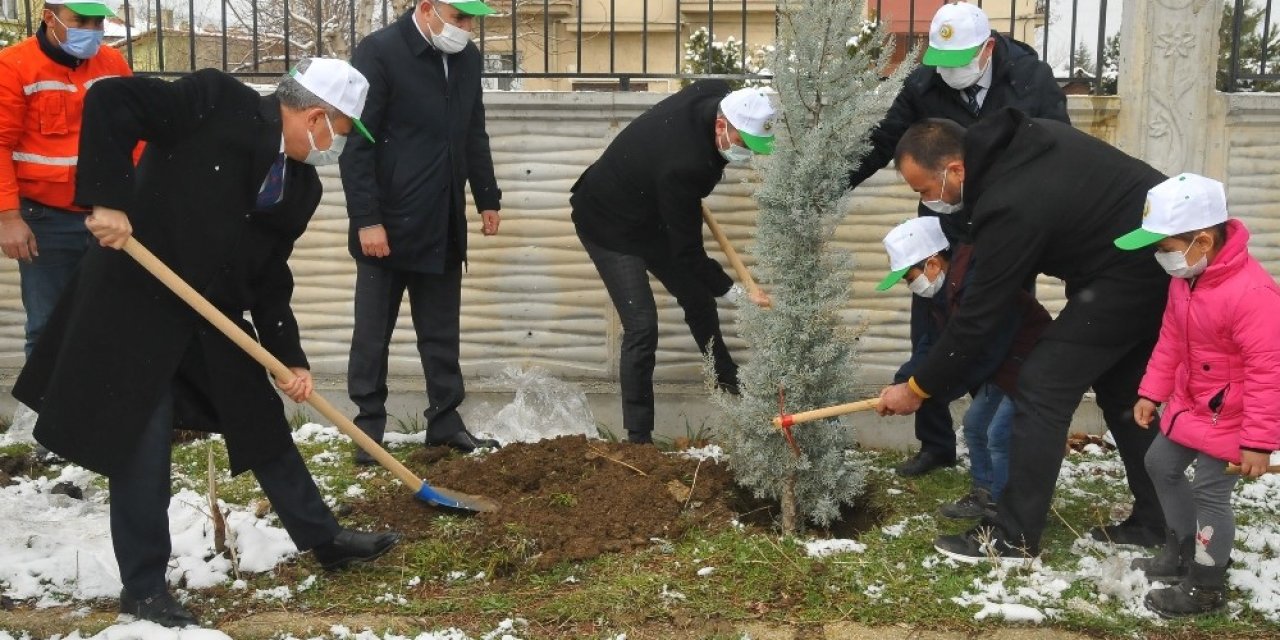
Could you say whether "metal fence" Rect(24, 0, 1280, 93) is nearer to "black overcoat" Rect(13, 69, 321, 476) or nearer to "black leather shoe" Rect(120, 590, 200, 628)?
"black overcoat" Rect(13, 69, 321, 476)

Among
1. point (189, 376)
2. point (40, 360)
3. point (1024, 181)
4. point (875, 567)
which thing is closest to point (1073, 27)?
point (1024, 181)

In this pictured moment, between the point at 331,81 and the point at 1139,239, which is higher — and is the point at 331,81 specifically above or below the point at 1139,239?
above

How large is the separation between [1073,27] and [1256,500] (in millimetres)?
2274

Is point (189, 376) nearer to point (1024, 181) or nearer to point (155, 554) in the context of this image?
point (155, 554)

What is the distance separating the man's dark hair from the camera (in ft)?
14.2

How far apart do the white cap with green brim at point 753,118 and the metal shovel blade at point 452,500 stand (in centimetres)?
173

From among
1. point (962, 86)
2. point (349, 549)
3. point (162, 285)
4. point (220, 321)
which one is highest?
point (962, 86)

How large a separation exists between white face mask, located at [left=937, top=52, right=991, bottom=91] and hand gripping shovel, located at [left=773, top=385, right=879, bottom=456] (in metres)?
1.42

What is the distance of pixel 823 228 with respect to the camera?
451 cm

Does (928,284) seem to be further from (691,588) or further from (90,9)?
(90,9)

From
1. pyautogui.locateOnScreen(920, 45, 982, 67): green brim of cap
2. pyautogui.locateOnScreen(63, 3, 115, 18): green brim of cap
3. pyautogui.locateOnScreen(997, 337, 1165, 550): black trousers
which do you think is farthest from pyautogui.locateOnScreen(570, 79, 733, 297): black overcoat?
pyautogui.locateOnScreen(63, 3, 115, 18): green brim of cap

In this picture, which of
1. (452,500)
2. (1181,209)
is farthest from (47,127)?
(1181,209)

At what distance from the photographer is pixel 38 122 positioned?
520 centimetres

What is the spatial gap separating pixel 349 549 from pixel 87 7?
254 cm
